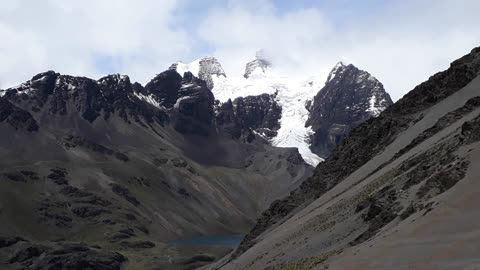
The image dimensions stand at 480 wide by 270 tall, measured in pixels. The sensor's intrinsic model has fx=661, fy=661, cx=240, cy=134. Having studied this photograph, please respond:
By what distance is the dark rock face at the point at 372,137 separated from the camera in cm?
11450

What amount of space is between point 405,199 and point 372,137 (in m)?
73.3

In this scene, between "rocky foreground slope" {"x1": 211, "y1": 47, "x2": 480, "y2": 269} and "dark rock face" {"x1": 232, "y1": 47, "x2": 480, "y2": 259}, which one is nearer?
"rocky foreground slope" {"x1": 211, "y1": 47, "x2": 480, "y2": 269}

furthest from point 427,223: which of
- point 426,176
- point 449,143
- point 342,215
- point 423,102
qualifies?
point 423,102

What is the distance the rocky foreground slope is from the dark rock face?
28 centimetres

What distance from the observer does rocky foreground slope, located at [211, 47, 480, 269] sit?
39156 mm

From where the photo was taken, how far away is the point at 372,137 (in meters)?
125

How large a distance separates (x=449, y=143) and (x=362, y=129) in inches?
3148

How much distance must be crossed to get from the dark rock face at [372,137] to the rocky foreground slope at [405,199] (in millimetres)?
276

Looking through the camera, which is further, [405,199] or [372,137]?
[372,137]

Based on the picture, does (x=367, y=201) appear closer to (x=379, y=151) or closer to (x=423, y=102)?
(x=379, y=151)

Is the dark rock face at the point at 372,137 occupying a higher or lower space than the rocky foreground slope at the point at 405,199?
higher

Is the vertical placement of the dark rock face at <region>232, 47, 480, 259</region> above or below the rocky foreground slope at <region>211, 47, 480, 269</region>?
above

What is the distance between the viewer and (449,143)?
61.0m

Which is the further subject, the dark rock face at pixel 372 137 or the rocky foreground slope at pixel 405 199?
the dark rock face at pixel 372 137
